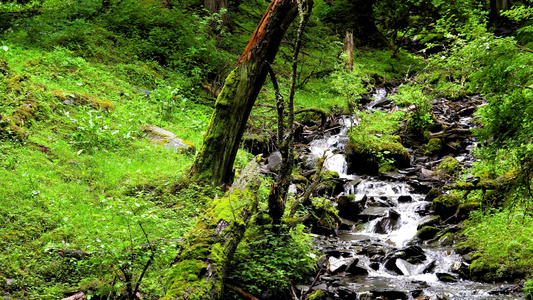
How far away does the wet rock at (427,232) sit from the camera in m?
8.10

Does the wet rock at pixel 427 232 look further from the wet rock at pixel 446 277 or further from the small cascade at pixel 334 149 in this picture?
the small cascade at pixel 334 149

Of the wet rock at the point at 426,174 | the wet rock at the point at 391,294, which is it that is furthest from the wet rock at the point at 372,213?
the wet rock at the point at 391,294

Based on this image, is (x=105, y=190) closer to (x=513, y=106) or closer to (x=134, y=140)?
(x=134, y=140)

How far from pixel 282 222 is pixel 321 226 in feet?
9.88

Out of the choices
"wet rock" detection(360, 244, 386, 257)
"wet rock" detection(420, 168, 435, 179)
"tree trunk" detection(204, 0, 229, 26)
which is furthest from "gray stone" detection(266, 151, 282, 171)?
"tree trunk" detection(204, 0, 229, 26)

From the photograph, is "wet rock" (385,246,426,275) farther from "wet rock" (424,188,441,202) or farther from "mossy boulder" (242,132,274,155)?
"mossy boulder" (242,132,274,155)

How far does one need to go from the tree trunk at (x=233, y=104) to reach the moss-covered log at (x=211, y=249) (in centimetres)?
161

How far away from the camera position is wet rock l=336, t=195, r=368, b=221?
9445 mm

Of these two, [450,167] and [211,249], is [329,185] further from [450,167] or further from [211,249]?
[211,249]

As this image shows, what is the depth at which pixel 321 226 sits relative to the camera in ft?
27.8

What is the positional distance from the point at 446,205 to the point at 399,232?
1.25m

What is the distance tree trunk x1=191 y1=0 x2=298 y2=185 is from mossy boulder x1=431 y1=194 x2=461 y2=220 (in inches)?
207

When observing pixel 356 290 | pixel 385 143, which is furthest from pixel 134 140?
pixel 385 143

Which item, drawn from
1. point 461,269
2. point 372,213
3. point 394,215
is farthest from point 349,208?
point 461,269
